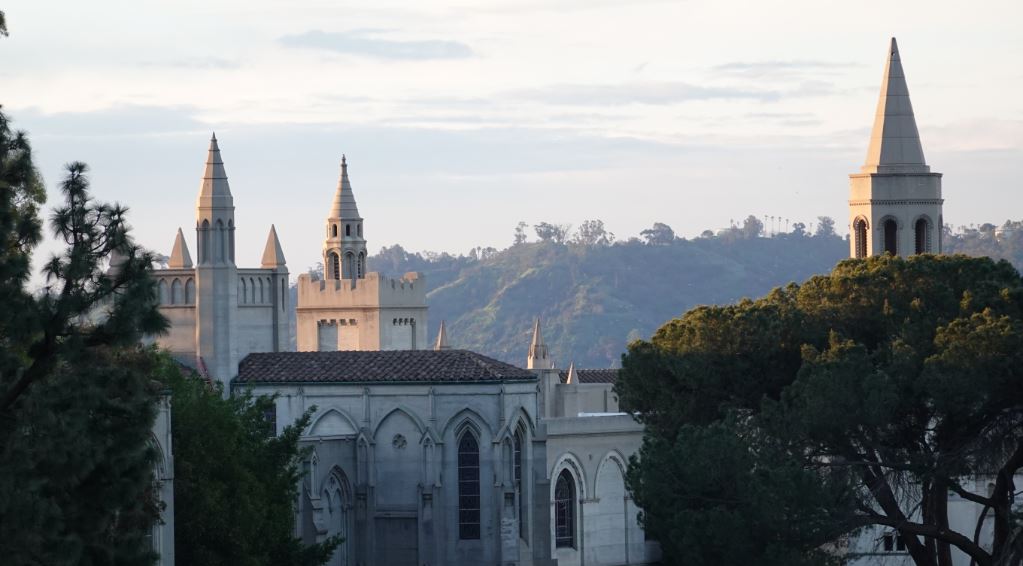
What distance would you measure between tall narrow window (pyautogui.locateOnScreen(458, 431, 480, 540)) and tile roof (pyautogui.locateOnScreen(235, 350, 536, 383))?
5.97ft

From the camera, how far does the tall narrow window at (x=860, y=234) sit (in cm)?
8475

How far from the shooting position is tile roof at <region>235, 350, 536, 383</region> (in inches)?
2682

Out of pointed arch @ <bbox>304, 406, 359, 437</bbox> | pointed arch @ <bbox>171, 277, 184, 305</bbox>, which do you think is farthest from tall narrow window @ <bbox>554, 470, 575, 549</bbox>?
pointed arch @ <bbox>171, 277, 184, 305</bbox>

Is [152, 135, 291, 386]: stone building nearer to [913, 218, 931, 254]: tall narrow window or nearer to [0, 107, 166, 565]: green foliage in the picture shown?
[913, 218, 931, 254]: tall narrow window

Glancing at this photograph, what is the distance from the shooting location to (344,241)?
112 metres

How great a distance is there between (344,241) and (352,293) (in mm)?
6739

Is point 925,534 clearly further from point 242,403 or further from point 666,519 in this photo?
point 242,403

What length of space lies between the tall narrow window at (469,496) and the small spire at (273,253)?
16.5 m

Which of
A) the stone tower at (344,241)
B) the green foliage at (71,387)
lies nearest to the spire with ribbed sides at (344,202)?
the stone tower at (344,241)

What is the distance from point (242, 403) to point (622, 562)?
18561 mm

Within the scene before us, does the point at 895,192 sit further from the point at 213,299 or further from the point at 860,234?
the point at 213,299

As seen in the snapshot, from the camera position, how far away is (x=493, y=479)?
67750mm

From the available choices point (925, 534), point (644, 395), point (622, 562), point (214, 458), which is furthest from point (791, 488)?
point (622, 562)

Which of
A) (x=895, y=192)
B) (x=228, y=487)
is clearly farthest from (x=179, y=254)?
(x=228, y=487)
